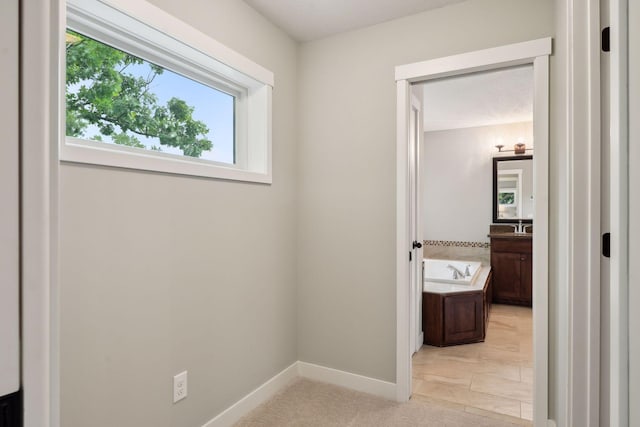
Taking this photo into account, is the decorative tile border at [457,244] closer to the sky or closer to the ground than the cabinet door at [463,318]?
closer to the sky

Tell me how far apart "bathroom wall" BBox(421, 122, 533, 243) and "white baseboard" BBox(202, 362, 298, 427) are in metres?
3.73

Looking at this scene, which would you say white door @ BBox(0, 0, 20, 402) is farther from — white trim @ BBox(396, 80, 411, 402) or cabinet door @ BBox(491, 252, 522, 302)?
cabinet door @ BBox(491, 252, 522, 302)

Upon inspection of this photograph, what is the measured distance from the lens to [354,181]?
251 centimetres

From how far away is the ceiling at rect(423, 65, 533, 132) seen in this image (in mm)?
3559

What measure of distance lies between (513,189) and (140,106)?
502cm

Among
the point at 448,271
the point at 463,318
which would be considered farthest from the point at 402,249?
the point at 448,271

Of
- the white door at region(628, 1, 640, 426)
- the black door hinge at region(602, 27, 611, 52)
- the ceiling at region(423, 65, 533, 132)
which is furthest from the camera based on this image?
the ceiling at region(423, 65, 533, 132)

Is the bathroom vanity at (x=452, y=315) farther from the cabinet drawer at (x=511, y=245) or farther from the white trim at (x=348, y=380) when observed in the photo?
the cabinet drawer at (x=511, y=245)

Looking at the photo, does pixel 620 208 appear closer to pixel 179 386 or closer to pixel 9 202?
pixel 9 202

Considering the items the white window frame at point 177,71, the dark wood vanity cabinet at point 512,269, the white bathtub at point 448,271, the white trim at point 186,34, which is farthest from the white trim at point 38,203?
the dark wood vanity cabinet at point 512,269

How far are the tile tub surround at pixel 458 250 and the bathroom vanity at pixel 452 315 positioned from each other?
1992 millimetres

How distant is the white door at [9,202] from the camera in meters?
0.45

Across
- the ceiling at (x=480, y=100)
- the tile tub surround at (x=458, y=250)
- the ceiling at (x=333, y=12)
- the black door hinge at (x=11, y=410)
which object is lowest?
the tile tub surround at (x=458, y=250)

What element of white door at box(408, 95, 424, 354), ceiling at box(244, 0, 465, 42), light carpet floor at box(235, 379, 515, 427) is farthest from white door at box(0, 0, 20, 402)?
white door at box(408, 95, 424, 354)
